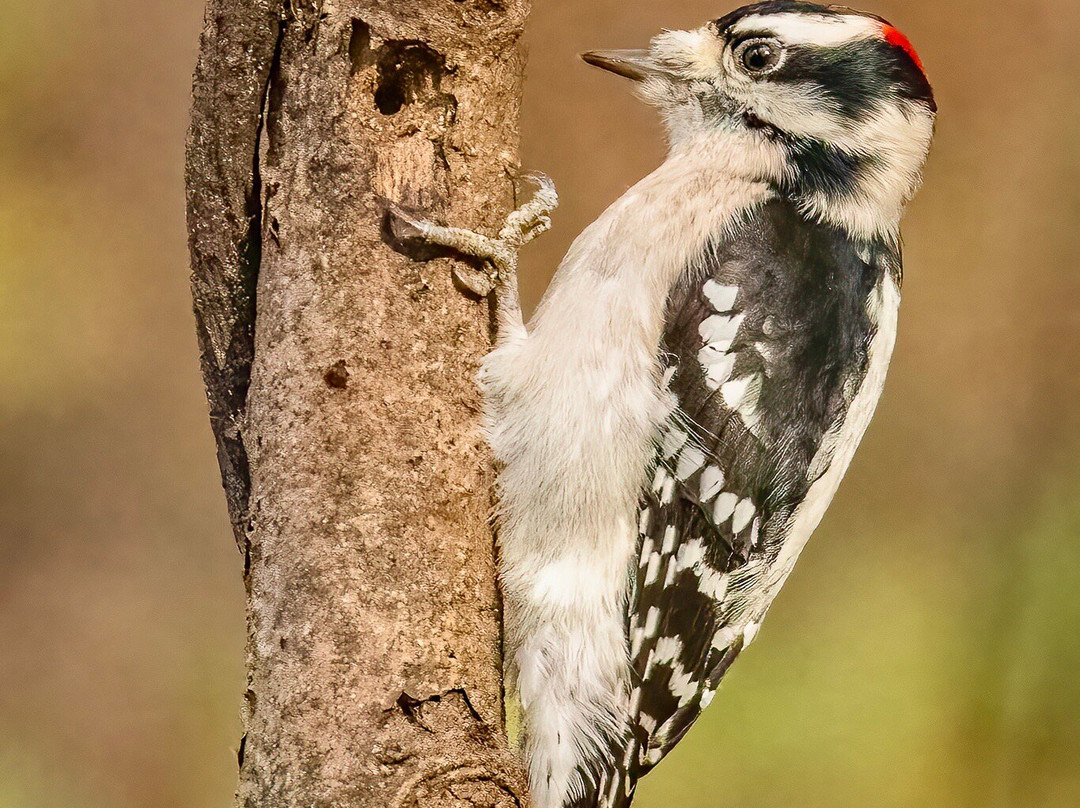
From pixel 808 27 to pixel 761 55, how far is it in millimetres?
118

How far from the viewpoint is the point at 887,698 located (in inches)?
136

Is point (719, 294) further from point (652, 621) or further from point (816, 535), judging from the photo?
point (816, 535)

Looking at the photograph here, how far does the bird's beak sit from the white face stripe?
0.73ft

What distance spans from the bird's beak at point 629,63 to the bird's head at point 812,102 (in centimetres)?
4

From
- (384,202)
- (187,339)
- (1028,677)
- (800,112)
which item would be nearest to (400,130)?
(384,202)

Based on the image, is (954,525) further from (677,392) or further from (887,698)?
(677,392)

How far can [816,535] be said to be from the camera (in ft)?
12.4

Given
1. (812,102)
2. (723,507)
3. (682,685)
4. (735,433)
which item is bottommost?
(682,685)

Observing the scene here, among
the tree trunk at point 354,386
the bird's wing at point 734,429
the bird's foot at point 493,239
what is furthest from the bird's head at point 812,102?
the tree trunk at point 354,386

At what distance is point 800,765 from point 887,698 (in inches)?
15.5

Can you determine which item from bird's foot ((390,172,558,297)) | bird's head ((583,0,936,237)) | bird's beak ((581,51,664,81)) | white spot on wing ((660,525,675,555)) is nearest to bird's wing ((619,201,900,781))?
white spot on wing ((660,525,675,555))

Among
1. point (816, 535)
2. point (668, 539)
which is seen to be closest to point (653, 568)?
point (668, 539)

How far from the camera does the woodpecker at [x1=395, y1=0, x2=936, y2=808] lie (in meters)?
1.89

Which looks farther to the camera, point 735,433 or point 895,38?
point 895,38
